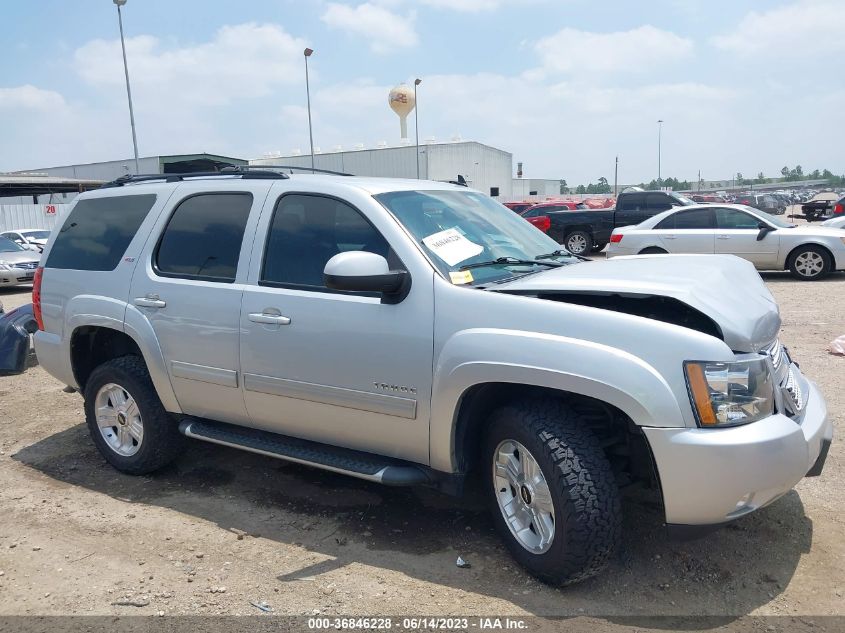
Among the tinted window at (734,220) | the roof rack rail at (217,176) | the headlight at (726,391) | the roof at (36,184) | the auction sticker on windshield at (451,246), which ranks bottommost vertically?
the headlight at (726,391)

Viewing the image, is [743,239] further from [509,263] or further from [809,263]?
[509,263]

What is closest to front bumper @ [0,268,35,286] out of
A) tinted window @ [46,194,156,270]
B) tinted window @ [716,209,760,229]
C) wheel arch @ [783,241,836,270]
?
tinted window @ [46,194,156,270]

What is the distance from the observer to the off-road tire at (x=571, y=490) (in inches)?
118

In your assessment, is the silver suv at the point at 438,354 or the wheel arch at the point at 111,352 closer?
the silver suv at the point at 438,354

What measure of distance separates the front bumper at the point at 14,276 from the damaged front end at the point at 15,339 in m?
9.42

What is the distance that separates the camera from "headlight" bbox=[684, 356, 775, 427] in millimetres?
2797

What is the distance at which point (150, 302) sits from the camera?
14.4 ft

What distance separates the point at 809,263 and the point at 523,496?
11.8 metres

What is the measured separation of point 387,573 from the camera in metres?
3.40

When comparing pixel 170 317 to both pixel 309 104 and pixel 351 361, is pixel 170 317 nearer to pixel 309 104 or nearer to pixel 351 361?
pixel 351 361

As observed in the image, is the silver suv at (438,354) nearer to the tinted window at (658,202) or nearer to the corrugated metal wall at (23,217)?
the tinted window at (658,202)

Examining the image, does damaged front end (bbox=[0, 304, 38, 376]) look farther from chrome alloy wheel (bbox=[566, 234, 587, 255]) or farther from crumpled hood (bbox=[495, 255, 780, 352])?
chrome alloy wheel (bbox=[566, 234, 587, 255])

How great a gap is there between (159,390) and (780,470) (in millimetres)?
3540

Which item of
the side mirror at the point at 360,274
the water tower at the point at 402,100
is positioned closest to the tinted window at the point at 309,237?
the side mirror at the point at 360,274
